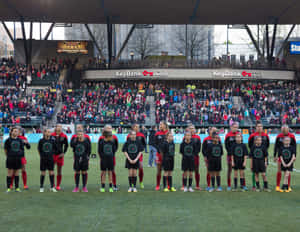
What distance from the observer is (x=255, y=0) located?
121ft

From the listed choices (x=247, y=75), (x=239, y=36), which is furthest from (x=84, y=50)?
(x=239, y=36)

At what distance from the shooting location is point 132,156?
11180 millimetres

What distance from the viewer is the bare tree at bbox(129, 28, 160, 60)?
6775cm

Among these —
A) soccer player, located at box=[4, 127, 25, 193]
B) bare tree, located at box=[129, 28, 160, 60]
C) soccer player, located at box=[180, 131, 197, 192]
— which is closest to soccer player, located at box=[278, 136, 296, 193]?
soccer player, located at box=[180, 131, 197, 192]

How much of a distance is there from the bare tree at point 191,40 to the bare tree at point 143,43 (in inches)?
157

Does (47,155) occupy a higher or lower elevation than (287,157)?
higher

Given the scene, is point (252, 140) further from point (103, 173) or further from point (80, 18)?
point (80, 18)

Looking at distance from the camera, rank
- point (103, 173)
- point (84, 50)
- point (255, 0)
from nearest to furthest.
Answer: point (103, 173), point (255, 0), point (84, 50)

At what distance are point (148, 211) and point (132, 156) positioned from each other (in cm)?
252

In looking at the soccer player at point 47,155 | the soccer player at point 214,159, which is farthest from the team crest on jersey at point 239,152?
the soccer player at point 47,155

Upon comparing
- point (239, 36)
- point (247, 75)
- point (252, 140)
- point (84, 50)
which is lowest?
point (252, 140)

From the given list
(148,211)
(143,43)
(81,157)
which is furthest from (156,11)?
(148,211)

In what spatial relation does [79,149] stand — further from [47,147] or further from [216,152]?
[216,152]

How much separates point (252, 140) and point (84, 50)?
42.8 m
